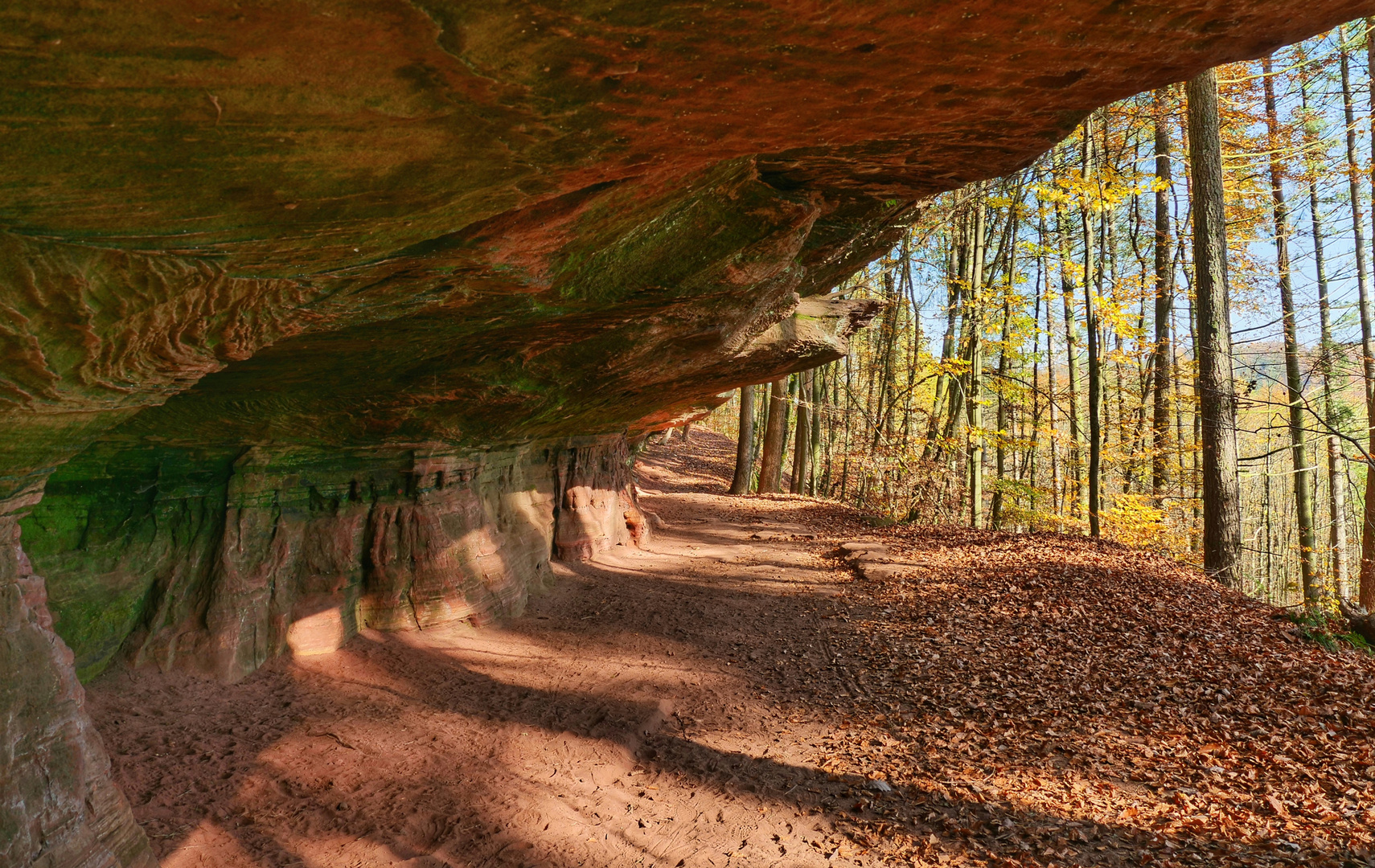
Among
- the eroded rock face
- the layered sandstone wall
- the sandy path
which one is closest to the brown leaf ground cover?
the sandy path

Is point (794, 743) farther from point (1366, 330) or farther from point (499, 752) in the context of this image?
point (1366, 330)

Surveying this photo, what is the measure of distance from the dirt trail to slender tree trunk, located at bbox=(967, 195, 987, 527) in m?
6.76

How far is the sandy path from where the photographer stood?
5383mm

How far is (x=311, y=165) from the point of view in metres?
2.63

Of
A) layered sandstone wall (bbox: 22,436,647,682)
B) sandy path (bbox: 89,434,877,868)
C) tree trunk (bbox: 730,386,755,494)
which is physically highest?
tree trunk (bbox: 730,386,755,494)

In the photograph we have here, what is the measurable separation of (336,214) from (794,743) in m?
6.32

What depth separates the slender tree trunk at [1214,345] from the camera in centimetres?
1012

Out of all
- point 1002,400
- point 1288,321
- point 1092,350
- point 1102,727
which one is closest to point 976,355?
point 1092,350

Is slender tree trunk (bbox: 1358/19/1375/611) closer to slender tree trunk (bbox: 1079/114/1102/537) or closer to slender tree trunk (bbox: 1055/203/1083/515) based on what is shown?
slender tree trunk (bbox: 1079/114/1102/537)

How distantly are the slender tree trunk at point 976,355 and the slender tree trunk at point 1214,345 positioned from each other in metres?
5.05

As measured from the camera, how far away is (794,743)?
7066 mm

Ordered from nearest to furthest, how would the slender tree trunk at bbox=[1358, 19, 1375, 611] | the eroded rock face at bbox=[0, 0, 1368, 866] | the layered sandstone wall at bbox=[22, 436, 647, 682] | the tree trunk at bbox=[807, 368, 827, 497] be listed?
the eroded rock face at bbox=[0, 0, 1368, 866] → the layered sandstone wall at bbox=[22, 436, 647, 682] → the slender tree trunk at bbox=[1358, 19, 1375, 611] → the tree trunk at bbox=[807, 368, 827, 497]

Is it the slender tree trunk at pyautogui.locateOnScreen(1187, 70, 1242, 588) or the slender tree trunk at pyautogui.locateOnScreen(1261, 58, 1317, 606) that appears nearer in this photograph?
the slender tree trunk at pyautogui.locateOnScreen(1187, 70, 1242, 588)

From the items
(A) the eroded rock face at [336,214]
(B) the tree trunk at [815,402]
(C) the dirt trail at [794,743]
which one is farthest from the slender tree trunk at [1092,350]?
(A) the eroded rock face at [336,214]
